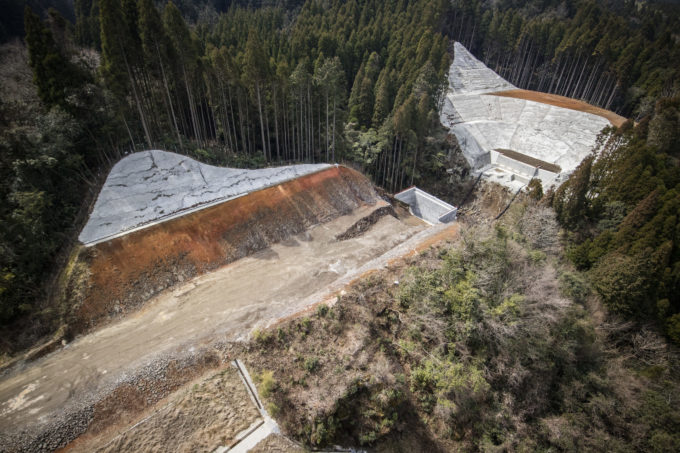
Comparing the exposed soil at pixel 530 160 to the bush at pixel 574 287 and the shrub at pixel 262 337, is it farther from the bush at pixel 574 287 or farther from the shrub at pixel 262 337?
the shrub at pixel 262 337

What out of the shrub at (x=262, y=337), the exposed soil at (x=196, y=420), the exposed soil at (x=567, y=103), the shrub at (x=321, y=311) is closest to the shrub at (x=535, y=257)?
the shrub at (x=321, y=311)

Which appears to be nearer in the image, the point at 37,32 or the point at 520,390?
the point at 520,390

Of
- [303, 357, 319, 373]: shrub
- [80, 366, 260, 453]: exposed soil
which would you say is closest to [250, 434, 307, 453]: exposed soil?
[80, 366, 260, 453]: exposed soil

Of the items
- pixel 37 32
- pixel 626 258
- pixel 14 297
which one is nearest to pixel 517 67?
pixel 626 258

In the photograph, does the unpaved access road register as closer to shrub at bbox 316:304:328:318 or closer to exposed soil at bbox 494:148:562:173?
shrub at bbox 316:304:328:318

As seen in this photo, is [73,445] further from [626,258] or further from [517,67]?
[517,67]

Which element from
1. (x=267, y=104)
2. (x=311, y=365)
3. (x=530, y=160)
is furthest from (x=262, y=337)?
(x=530, y=160)
